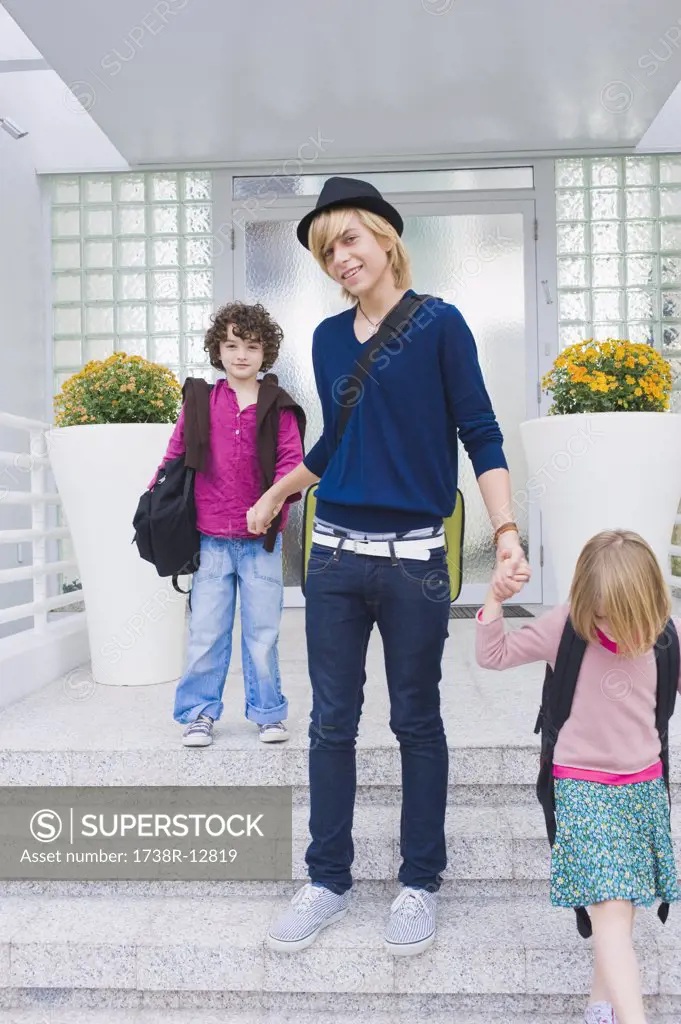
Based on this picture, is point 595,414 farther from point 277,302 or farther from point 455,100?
point 277,302

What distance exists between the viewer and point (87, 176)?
4.91m

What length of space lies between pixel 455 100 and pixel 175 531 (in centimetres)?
283

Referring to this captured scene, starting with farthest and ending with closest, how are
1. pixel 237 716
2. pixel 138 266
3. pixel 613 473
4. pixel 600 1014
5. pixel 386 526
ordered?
pixel 138 266 → pixel 613 473 → pixel 237 716 → pixel 386 526 → pixel 600 1014

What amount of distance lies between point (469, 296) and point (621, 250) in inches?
33.6

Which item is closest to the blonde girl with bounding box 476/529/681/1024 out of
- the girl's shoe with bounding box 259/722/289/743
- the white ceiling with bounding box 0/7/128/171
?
the girl's shoe with bounding box 259/722/289/743

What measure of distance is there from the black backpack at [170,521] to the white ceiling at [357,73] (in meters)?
2.05

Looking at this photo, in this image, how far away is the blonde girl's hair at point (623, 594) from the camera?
147 centimetres

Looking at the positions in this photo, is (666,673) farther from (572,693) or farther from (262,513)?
(262,513)

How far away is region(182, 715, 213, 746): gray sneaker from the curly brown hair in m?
1.00

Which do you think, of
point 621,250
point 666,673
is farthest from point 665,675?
point 621,250

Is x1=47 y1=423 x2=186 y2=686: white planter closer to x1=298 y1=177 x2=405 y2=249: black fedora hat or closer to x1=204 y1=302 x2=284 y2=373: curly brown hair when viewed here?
x1=204 y1=302 x2=284 y2=373: curly brown hair

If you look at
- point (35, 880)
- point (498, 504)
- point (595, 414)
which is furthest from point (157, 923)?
point (595, 414)

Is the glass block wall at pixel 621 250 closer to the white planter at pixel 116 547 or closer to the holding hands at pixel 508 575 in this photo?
the white planter at pixel 116 547

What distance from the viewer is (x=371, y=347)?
→ 5.53ft
